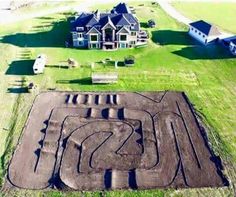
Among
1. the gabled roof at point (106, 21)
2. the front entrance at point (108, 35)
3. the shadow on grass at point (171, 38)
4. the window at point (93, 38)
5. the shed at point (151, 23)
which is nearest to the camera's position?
the gabled roof at point (106, 21)

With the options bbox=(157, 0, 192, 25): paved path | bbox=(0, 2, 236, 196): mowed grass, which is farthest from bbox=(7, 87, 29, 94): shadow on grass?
bbox=(157, 0, 192, 25): paved path

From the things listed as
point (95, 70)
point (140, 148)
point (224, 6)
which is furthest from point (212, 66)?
point (224, 6)

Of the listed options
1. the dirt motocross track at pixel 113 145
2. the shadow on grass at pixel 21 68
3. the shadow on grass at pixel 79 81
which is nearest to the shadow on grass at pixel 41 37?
the shadow on grass at pixel 21 68

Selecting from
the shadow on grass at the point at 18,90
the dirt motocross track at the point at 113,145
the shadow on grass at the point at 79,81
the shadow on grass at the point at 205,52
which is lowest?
the dirt motocross track at the point at 113,145

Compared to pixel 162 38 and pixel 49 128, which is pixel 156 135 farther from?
pixel 162 38

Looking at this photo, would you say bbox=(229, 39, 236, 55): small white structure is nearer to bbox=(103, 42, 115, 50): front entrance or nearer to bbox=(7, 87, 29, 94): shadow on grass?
bbox=(103, 42, 115, 50): front entrance

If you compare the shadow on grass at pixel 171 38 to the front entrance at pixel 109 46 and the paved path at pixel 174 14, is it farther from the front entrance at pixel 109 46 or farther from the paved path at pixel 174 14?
the front entrance at pixel 109 46

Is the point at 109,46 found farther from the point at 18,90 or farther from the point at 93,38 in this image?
the point at 18,90
